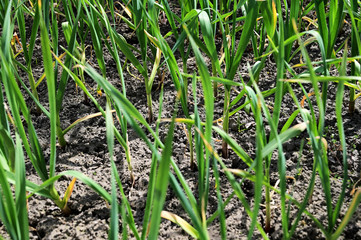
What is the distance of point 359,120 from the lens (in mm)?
1227

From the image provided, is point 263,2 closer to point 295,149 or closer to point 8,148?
point 295,149

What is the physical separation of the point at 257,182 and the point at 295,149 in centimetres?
53

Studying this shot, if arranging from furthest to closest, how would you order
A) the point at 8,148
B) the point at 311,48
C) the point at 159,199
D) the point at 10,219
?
the point at 311,48, the point at 8,148, the point at 10,219, the point at 159,199

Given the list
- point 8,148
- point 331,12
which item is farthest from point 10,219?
point 331,12

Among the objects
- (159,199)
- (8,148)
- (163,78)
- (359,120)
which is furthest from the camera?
(163,78)

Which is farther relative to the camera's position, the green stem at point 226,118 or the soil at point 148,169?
the green stem at point 226,118

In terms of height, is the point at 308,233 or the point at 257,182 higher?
the point at 257,182

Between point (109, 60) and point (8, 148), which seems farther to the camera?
point (109, 60)

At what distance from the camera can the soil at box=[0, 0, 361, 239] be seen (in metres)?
1.00

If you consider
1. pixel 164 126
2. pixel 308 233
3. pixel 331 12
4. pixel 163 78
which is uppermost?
Answer: pixel 331 12

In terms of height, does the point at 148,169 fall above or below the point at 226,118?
below

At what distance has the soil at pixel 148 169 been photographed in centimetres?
100

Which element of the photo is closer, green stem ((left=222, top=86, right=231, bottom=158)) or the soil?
the soil

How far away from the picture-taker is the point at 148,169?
45.1 inches
